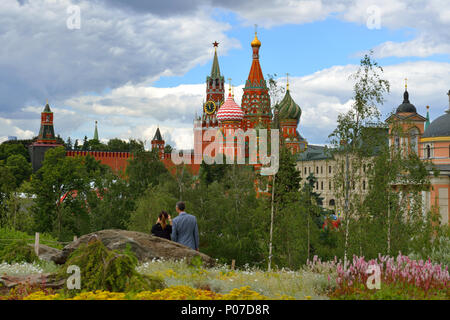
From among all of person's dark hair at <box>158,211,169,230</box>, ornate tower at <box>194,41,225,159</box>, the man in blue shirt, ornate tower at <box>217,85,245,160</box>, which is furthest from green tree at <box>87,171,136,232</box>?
ornate tower at <box>194,41,225,159</box>

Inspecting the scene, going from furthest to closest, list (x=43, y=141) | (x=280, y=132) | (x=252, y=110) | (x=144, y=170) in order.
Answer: (x=43, y=141) < (x=252, y=110) < (x=144, y=170) < (x=280, y=132)

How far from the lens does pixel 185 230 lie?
12.7m

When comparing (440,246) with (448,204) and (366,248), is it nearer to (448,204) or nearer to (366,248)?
(366,248)

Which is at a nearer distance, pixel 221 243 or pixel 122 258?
pixel 122 258

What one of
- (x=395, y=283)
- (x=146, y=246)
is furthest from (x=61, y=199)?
(x=395, y=283)

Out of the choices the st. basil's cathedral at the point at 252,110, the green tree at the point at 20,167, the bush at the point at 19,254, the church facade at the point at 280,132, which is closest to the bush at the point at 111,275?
the bush at the point at 19,254

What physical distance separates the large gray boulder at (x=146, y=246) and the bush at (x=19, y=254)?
65.0 inches

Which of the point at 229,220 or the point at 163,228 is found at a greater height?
the point at 163,228

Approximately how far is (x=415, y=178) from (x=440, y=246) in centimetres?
253

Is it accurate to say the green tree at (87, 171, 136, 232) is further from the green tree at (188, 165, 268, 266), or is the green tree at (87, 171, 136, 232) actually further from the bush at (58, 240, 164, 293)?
the bush at (58, 240, 164, 293)

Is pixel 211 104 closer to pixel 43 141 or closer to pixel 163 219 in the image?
pixel 43 141

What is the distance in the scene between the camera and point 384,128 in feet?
55.7

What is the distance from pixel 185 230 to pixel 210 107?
9800 cm

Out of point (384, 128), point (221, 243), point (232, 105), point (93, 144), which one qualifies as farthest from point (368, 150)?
point (93, 144)
